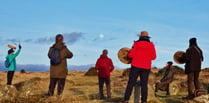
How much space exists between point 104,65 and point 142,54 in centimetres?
331

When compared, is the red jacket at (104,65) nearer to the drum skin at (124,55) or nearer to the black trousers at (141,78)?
the drum skin at (124,55)

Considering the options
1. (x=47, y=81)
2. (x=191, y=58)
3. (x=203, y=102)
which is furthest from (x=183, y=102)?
(x=47, y=81)

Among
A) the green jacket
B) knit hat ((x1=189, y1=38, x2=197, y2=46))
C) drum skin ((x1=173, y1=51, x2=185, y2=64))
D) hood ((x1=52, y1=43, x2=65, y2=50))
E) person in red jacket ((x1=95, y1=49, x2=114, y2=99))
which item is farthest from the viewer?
the green jacket

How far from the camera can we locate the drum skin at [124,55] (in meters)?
9.84

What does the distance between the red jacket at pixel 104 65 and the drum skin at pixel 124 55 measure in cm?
218

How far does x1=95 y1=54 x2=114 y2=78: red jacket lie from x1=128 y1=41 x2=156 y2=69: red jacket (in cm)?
314

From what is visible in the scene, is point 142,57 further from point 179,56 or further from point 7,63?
point 7,63

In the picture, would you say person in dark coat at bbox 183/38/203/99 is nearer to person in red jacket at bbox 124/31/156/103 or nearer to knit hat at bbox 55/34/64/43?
person in red jacket at bbox 124/31/156/103

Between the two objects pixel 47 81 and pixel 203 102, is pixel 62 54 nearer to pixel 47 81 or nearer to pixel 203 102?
pixel 203 102

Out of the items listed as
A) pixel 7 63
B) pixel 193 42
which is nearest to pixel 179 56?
pixel 193 42

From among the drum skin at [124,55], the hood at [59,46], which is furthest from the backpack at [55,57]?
the drum skin at [124,55]

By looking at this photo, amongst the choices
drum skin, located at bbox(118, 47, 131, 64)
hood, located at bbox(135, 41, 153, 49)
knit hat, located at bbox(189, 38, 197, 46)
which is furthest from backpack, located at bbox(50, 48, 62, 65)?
knit hat, located at bbox(189, 38, 197, 46)

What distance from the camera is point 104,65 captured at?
1217cm

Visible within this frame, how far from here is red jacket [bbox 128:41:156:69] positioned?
906 cm
